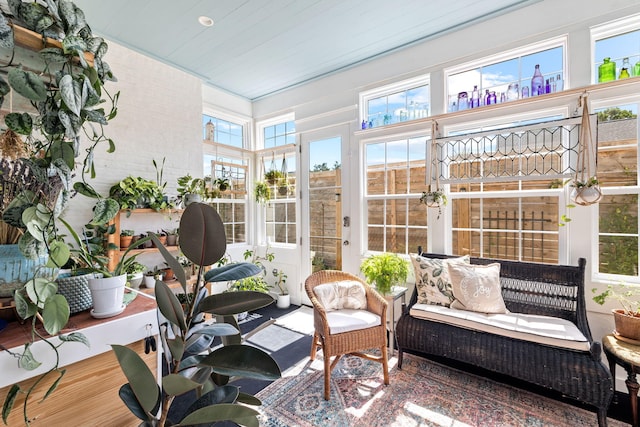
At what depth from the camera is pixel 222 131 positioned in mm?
4250

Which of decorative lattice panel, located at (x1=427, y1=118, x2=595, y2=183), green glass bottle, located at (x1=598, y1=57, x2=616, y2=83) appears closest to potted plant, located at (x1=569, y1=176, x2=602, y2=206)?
decorative lattice panel, located at (x1=427, y1=118, x2=595, y2=183)

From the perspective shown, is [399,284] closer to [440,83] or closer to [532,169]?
[532,169]

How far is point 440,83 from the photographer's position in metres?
2.97

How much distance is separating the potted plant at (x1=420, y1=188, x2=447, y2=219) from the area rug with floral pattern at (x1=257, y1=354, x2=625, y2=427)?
1452 mm

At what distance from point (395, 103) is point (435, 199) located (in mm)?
1254

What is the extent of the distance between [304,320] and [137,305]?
268 cm

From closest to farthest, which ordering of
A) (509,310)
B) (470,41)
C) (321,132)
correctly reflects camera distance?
(509,310), (470,41), (321,132)

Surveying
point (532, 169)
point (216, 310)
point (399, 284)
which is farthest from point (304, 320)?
point (216, 310)

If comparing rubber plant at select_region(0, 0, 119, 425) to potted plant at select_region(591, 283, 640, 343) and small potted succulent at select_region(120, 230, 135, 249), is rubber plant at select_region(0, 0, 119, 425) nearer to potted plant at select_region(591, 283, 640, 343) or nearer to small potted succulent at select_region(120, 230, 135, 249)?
small potted succulent at select_region(120, 230, 135, 249)

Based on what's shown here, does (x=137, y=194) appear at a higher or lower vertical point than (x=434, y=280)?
higher

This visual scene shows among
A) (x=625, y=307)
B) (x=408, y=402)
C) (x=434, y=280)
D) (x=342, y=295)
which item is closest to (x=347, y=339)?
(x=342, y=295)

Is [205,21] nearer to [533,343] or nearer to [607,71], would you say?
[607,71]

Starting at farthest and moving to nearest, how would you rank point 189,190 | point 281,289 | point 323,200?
point 281,289
point 323,200
point 189,190

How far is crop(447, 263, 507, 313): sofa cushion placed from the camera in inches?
92.5
